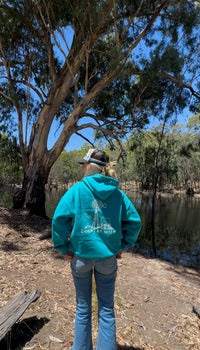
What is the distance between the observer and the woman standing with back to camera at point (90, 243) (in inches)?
60.1

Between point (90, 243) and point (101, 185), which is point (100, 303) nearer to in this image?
point (90, 243)

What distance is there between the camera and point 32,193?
7.26 metres

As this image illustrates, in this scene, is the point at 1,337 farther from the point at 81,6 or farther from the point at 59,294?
the point at 81,6

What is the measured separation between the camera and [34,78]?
9.68 metres

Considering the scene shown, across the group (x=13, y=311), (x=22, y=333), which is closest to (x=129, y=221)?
(x=13, y=311)

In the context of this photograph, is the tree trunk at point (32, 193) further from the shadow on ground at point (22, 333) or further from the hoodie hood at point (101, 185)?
the hoodie hood at point (101, 185)

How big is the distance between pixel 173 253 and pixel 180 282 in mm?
3714

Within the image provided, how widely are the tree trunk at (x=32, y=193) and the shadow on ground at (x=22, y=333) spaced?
5157 mm

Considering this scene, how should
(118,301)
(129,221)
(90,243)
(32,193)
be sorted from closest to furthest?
(90,243) → (129,221) → (118,301) → (32,193)

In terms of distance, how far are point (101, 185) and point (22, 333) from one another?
1449 mm

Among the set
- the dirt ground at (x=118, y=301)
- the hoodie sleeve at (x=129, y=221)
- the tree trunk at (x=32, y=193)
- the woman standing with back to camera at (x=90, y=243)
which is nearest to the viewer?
the woman standing with back to camera at (x=90, y=243)

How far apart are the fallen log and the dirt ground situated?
13 cm

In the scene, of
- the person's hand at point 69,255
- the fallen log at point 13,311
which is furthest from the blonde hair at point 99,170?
the fallen log at point 13,311

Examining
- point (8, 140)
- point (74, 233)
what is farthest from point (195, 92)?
point (74, 233)
